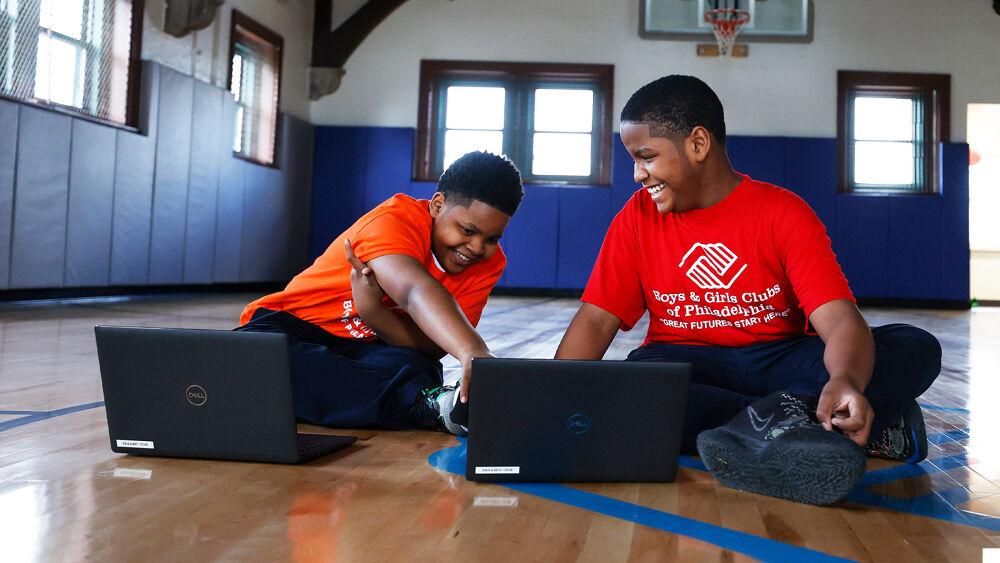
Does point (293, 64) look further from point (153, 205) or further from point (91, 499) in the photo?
point (91, 499)

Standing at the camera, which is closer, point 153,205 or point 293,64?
point 153,205

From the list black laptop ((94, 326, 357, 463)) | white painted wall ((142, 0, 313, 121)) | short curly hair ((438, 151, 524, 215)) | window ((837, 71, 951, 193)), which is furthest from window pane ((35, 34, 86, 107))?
window ((837, 71, 951, 193))

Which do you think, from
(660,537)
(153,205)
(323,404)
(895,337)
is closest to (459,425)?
(323,404)

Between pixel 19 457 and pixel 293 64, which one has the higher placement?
pixel 293 64

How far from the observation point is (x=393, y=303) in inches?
75.7

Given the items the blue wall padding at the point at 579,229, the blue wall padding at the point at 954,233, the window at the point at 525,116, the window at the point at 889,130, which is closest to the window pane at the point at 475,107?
the window at the point at 525,116

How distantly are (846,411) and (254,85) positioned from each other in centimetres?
770

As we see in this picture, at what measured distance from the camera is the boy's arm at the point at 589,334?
1.67 meters

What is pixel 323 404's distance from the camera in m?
1.80

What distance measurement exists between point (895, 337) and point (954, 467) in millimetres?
256

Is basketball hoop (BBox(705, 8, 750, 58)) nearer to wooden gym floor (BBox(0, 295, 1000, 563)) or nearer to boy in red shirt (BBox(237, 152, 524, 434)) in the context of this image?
boy in red shirt (BBox(237, 152, 524, 434))

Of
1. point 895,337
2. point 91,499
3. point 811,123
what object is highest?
point 811,123

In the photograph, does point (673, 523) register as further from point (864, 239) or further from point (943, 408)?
point (864, 239)

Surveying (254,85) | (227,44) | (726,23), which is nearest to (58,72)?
(227,44)
